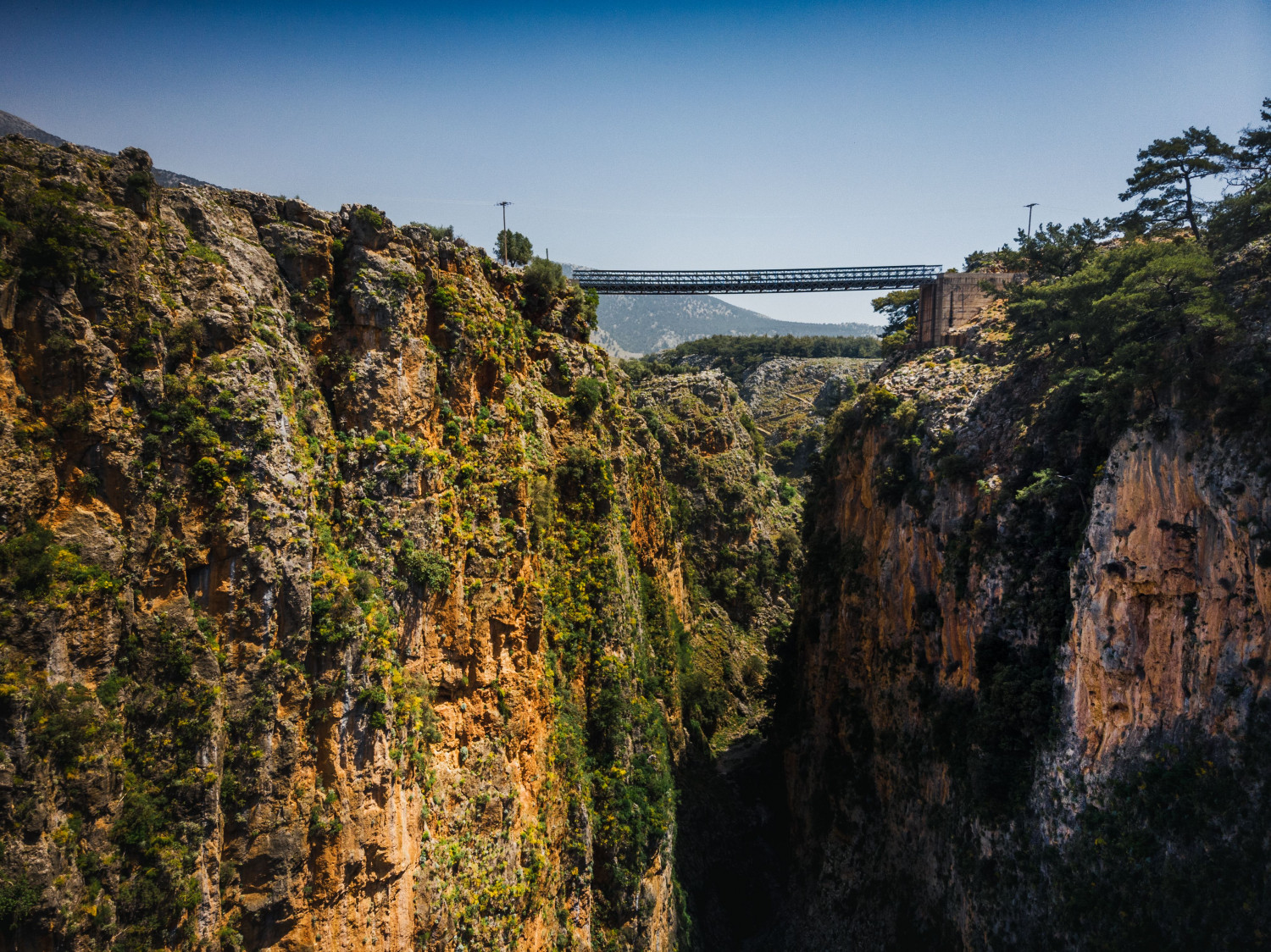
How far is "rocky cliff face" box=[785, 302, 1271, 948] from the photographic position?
2422cm

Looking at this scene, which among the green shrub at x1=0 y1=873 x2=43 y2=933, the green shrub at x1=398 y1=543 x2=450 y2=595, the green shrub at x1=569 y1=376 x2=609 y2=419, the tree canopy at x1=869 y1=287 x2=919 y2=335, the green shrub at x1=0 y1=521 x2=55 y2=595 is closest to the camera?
the green shrub at x1=0 y1=873 x2=43 y2=933

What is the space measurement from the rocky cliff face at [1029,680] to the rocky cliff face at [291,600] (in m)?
13.5

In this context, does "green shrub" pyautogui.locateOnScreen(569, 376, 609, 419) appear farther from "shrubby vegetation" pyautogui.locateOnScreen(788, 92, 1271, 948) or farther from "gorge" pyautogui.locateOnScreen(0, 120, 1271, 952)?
"shrubby vegetation" pyautogui.locateOnScreen(788, 92, 1271, 948)

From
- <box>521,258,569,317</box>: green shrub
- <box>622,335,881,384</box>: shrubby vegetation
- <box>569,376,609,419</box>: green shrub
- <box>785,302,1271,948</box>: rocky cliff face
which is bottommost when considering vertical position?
<box>785,302,1271,948</box>: rocky cliff face

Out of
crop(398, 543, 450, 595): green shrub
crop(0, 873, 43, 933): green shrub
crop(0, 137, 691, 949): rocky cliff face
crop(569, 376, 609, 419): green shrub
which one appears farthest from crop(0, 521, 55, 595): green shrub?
crop(569, 376, 609, 419): green shrub

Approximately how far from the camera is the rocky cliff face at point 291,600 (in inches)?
647

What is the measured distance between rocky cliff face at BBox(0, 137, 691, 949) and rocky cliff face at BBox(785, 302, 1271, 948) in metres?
13.5

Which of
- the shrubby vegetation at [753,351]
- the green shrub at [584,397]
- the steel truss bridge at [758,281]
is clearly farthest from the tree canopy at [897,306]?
the shrubby vegetation at [753,351]

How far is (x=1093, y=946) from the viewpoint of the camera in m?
25.9

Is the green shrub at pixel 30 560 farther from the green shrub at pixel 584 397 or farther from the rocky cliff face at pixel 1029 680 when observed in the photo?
the rocky cliff face at pixel 1029 680

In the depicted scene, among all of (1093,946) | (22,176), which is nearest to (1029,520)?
(1093,946)

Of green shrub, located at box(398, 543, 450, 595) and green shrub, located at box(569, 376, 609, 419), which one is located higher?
green shrub, located at box(569, 376, 609, 419)

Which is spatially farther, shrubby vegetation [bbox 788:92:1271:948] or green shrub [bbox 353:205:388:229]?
green shrub [bbox 353:205:388:229]

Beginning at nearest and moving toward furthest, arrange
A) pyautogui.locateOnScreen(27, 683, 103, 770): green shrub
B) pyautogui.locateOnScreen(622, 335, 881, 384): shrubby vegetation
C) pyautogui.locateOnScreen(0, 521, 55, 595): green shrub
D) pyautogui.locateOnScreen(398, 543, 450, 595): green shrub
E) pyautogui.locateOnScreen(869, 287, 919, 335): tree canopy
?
pyautogui.locateOnScreen(27, 683, 103, 770): green shrub, pyautogui.locateOnScreen(0, 521, 55, 595): green shrub, pyautogui.locateOnScreen(398, 543, 450, 595): green shrub, pyautogui.locateOnScreen(869, 287, 919, 335): tree canopy, pyautogui.locateOnScreen(622, 335, 881, 384): shrubby vegetation
